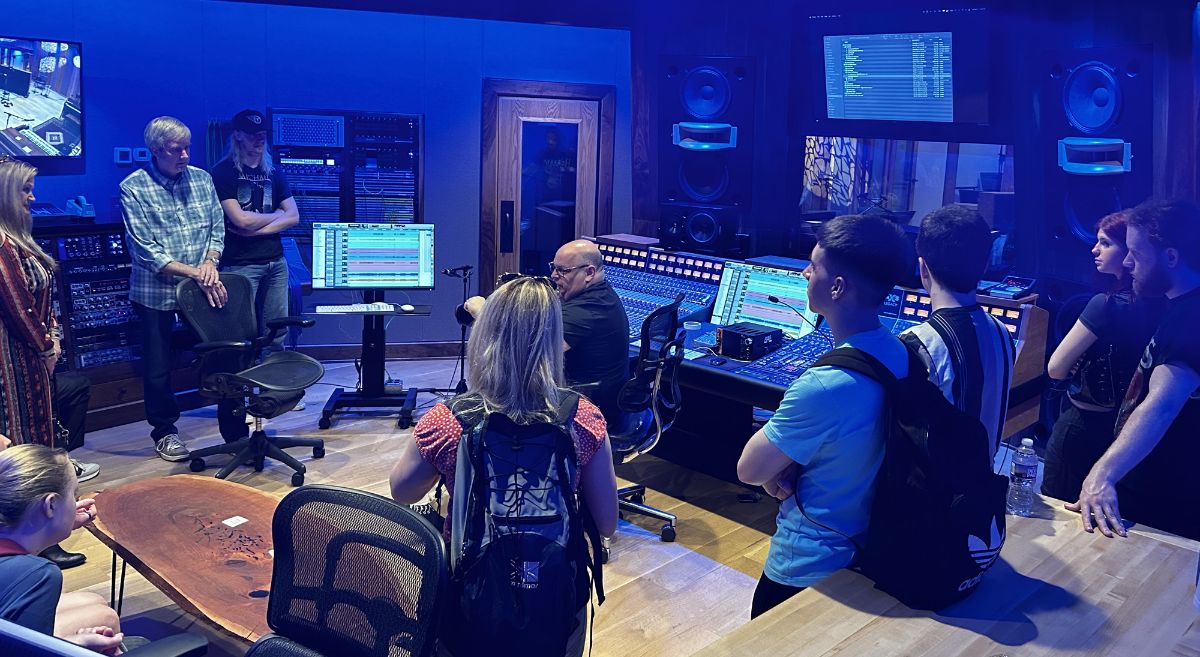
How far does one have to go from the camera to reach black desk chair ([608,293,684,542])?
428 centimetres

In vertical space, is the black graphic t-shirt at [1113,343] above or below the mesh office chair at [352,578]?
above

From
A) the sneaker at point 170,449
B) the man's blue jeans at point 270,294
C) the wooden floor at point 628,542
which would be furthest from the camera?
the man's blue jeans at point 270,294

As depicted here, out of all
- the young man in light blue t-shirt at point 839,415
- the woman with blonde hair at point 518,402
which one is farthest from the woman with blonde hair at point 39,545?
the young man in light blue t-shirt at point 839,415

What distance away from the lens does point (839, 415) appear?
2.14 metres

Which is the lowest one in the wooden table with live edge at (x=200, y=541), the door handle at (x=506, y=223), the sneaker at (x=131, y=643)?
the sneaker at (x=131, y=643)

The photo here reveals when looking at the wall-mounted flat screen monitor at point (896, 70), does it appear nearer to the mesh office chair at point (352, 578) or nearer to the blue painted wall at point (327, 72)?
the blue painted wall at point (327, 72)

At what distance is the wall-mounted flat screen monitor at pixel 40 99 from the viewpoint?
19.3 ft

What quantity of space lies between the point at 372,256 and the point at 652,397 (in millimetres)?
2312

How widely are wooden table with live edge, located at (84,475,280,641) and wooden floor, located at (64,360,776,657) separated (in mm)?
331

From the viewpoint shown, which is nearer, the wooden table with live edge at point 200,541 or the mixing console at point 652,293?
the wooden table with live edge at point 200,541

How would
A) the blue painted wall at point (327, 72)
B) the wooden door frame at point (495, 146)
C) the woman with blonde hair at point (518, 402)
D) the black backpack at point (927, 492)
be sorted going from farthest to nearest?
the wooden door frame at point (495, 146), the blue painted wall at point (327, 72), the woman with blonde hair at point (518, 402), the black backpack at point (927, 492)

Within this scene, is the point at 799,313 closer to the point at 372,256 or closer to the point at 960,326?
the point at 372,256

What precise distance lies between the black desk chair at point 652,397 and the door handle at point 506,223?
3.30 meters

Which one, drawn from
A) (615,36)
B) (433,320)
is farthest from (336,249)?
(615,36)
